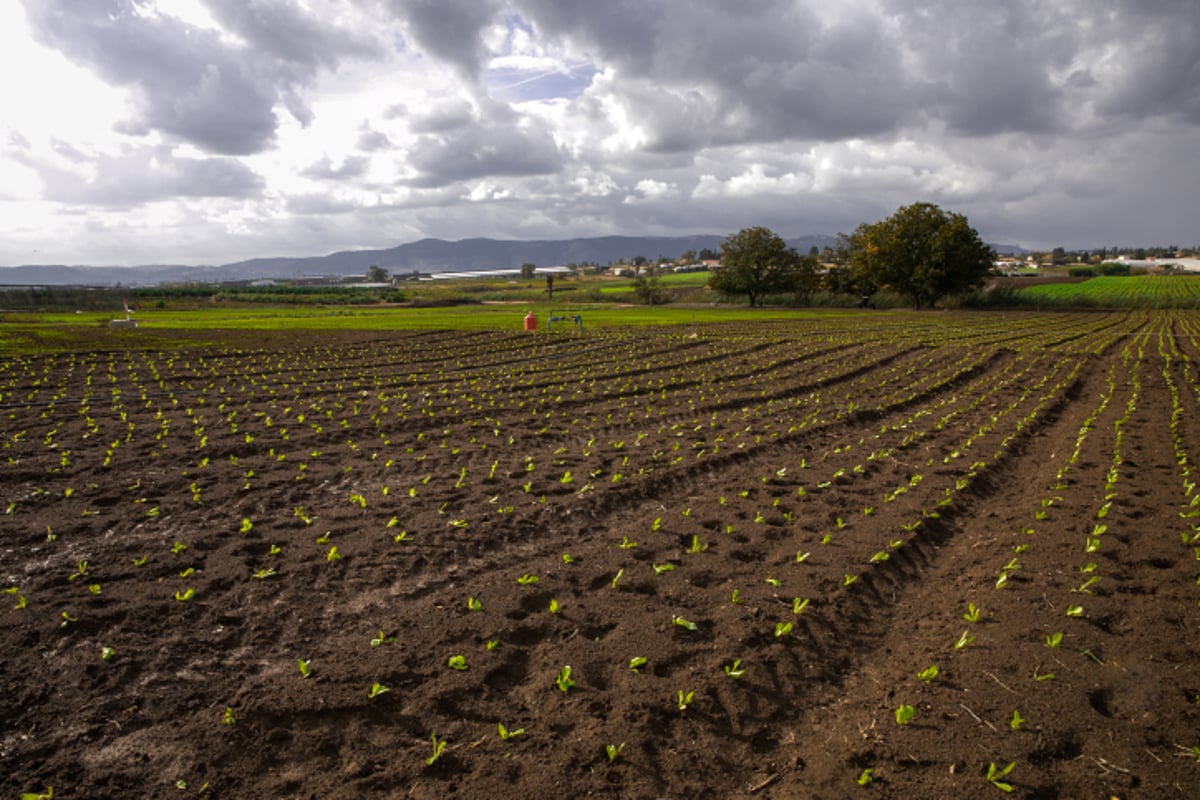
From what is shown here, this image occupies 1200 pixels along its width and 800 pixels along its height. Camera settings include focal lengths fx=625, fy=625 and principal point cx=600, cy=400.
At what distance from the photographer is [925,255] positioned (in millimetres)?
69938

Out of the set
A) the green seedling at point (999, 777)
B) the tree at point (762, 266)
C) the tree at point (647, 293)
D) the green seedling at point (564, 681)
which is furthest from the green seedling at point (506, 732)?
the tree at point (647, 293)

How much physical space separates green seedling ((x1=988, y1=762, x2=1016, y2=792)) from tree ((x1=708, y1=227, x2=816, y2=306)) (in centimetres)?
7918

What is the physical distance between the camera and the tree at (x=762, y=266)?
79.9 m

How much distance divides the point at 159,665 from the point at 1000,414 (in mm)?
17733

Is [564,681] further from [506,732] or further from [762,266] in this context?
[762,266]

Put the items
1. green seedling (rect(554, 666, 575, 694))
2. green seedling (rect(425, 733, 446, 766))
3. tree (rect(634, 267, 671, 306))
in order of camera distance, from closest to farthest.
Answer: green seedling (rect(425, 733, 446, 766))
green seedling (rect(554, 666, 575, 694))
tree (rect(634, 267, 671, 306))

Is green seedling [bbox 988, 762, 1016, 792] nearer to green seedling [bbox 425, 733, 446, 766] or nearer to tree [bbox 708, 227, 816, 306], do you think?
green seedling [bbox 425, 733, 446, 766]

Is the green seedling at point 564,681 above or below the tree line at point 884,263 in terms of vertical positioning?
below

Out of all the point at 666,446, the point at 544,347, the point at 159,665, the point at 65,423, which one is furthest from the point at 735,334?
the point at 159,665

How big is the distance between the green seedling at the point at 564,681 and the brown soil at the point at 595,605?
0.09 metres

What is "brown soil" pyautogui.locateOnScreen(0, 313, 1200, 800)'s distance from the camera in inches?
187

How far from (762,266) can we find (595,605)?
258ft

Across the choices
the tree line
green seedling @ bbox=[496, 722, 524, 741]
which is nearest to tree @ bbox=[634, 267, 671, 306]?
the tree line

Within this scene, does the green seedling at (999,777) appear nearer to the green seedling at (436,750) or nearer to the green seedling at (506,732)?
the green seedling at (506,732)
